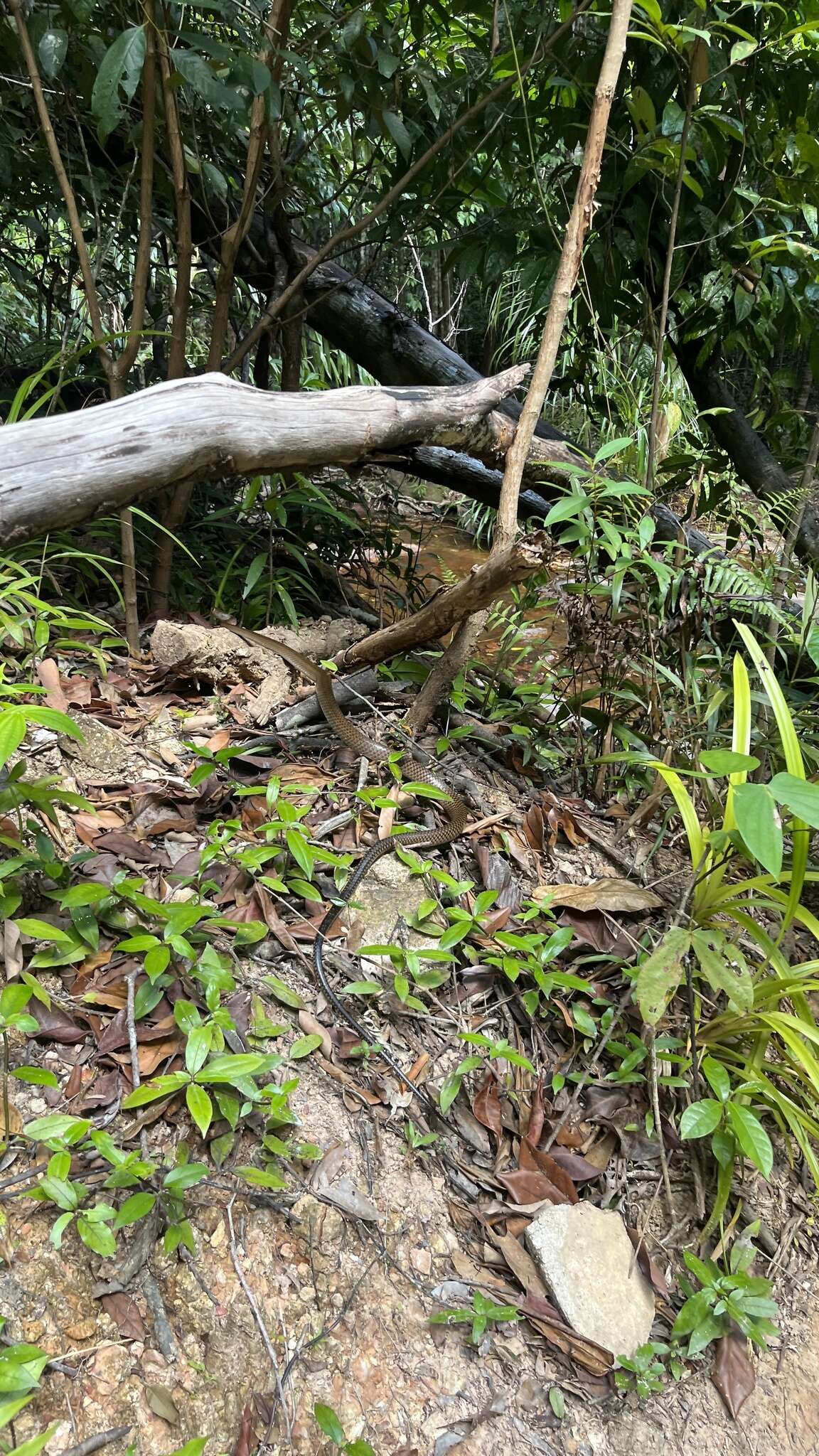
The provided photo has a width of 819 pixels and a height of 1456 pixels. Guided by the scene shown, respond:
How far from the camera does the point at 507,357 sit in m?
9.00

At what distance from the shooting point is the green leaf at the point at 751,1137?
1656 mm

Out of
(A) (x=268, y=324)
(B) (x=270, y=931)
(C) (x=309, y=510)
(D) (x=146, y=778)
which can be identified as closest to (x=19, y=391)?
(A) (x=268, y=324)

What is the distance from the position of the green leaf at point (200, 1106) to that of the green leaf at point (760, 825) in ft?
3.27

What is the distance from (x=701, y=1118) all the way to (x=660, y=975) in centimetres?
31

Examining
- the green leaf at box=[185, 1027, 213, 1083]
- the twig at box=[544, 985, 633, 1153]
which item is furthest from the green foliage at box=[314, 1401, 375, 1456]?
the twig at box=[544, 985, 633, 1153]

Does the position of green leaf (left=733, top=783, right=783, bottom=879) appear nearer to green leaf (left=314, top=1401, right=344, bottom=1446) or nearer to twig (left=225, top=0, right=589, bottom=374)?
green leaf (left=314, top=1401, right=344, bottom=1446)

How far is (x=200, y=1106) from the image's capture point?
1430 mm

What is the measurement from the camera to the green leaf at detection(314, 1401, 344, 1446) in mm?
1271

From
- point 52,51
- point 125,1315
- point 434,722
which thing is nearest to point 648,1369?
point 125,1315

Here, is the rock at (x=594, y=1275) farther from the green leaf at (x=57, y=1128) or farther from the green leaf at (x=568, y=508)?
the green leaf at (x=568, y=508)

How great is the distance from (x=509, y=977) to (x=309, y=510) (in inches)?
102

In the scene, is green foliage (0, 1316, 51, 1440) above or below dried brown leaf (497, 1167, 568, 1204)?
above

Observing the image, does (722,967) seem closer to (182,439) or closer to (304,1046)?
(304,1046)

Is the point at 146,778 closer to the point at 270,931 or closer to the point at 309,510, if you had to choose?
the point at 270,931
